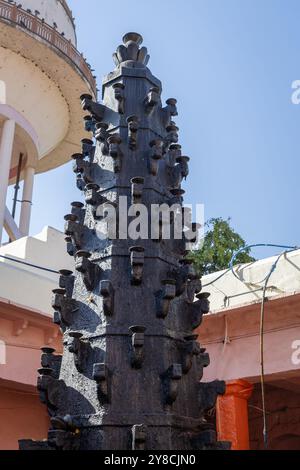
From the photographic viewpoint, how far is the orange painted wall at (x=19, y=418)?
866cm

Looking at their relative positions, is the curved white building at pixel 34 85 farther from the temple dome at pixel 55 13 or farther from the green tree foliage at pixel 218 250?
the green tree foliage at pixel 218 250

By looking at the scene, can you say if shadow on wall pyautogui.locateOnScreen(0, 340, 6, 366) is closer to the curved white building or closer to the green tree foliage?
the curved white building

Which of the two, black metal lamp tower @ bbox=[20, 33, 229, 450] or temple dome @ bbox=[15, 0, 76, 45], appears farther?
temple dome @ bbox=[15, 0, 76, 45]

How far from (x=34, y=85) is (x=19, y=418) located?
25.2 feet

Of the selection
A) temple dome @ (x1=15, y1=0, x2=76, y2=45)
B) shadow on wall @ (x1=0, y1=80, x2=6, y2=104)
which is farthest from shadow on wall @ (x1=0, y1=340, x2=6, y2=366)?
temple dome @ (x1=15, y1=0, x2=76, y2=45)

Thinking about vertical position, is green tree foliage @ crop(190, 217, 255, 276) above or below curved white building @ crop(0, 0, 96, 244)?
below

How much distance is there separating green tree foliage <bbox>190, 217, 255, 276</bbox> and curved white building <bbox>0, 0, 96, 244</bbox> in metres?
4.50

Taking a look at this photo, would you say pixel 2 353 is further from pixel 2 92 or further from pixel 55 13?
pixel 55 13

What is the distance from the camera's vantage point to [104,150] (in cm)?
388

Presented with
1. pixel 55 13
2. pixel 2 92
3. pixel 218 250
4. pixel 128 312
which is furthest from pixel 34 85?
pixel 128 312

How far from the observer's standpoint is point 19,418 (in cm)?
893

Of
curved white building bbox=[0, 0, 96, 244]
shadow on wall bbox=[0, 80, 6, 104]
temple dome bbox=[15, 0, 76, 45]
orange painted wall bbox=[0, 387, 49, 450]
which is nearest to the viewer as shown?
orange painted wall bbox=[0, 387, 49, 450]

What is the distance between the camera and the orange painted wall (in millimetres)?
8664
